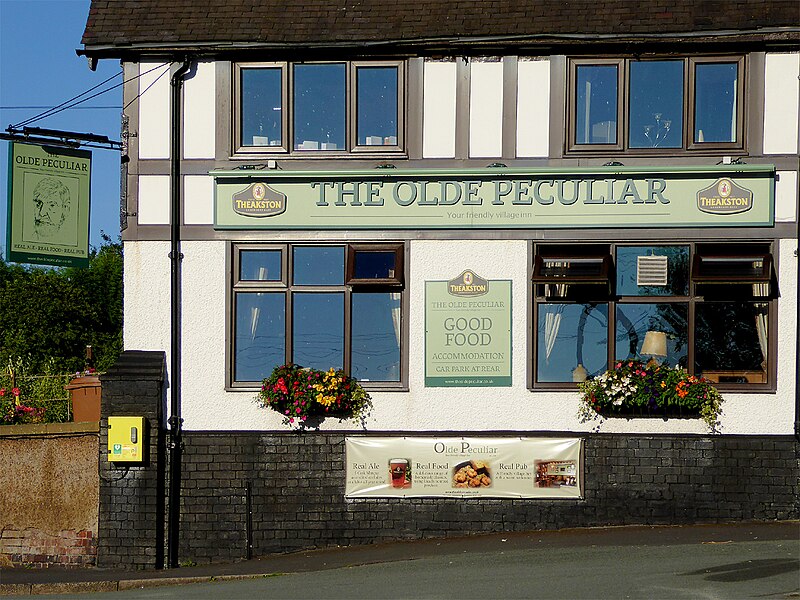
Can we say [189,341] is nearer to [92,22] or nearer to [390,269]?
[390,269]

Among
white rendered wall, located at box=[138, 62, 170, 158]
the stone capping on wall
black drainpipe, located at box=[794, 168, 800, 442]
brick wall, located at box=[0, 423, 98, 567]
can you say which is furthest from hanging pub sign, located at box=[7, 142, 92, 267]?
black drainpipe, located at box=[794, 168, 800, 442]

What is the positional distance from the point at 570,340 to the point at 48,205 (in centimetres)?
700

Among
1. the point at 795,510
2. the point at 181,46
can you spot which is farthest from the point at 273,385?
the point at 795,510

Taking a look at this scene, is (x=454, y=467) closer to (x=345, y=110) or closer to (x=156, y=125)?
(x=345, y=110)

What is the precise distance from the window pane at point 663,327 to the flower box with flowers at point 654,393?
231 mm

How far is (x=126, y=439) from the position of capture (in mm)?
15742

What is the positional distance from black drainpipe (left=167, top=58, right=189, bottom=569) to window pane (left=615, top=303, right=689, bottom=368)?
5.77 metres

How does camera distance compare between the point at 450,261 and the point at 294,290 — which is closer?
the point at 450,261

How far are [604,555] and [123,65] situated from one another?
8.85 metres

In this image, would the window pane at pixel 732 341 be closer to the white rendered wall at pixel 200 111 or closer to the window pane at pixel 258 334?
the window pane at pixel 258 334

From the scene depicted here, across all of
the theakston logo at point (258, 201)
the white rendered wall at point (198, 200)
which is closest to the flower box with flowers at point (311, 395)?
the theakston logo at point (258, 201)

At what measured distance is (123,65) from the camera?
16250 millimetres

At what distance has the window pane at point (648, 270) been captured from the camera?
619 inches

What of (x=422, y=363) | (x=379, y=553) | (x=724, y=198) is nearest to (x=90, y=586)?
(x=379, y=553)
